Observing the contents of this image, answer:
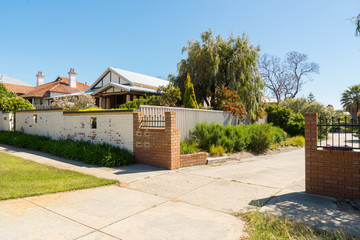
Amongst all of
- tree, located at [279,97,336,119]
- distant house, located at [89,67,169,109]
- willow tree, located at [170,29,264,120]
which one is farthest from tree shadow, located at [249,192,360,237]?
tree, located at [279,97,336,119]

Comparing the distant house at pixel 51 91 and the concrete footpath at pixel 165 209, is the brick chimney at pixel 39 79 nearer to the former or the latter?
the distant house at pixel 51 91

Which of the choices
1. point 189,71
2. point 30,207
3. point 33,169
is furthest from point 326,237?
point 189,71

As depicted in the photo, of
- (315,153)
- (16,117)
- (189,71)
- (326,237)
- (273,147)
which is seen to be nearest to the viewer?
(326,237)

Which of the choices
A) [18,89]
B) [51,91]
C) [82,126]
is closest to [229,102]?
[82,126]

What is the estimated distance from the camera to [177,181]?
6.25m

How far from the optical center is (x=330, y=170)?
16.1 feet

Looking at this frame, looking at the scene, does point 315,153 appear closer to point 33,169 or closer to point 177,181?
point 177,181

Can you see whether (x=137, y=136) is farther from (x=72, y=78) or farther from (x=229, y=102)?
(x=72, y=78)

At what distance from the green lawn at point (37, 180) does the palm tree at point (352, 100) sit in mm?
44803

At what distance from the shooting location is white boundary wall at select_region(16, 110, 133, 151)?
8.89 metres

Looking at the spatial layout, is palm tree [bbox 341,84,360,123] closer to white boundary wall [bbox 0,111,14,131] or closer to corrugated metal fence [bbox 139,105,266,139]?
corrugated metal fence [bbox 139,105,266,139]

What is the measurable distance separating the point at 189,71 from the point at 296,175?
11243 mm

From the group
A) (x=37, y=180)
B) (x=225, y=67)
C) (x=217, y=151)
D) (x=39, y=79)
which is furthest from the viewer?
(x=39, y=79)

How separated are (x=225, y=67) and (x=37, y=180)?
43.7 feet
